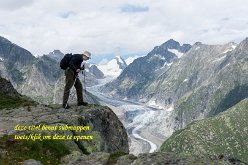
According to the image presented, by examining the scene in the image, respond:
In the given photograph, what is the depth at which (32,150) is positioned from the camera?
1061 inches

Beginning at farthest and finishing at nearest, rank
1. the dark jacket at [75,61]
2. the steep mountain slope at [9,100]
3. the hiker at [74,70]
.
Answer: the steep mountain slope at [9,100] < the dark jacket at [75,61] < the hiker at [74,70]

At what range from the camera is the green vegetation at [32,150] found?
2547 centimetres

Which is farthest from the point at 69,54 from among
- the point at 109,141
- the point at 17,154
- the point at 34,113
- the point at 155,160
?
the point at 155,160

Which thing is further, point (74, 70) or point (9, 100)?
point (9, 100)

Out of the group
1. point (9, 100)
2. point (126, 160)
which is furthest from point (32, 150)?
point (9, 100)

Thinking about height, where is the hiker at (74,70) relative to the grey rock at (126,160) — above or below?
above

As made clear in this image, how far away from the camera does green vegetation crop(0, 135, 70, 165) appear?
25469 mm

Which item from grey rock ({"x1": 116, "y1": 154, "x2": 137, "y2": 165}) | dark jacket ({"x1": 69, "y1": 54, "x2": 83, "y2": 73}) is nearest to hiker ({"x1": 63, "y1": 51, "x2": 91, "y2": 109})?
dark jacket ({"x1": 69, "y1": 54, "x2": 83, "y2": 73})

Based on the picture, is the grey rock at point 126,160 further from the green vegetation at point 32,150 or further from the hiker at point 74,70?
the hiker at point 74,70

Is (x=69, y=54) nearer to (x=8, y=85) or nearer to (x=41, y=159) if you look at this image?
(x=41, y=159)

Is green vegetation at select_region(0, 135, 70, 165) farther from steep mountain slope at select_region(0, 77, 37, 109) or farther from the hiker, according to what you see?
steep mountain slope at select_region(0, 77, 37, 109)

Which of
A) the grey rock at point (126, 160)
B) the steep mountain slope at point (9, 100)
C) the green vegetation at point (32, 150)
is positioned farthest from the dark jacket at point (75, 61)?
the grey rock at point (126, 160)

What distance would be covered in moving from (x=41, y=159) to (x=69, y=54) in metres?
13.4

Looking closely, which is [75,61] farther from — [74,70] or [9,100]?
[9,100]
